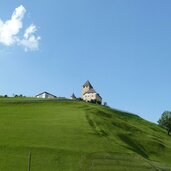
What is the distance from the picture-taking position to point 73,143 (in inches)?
2749

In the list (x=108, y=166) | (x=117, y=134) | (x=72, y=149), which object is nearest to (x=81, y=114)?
(x=117, y=134)

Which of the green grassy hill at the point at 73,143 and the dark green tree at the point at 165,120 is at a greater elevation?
the dark green tree at the point at 165,120

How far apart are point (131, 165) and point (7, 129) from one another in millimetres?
22550

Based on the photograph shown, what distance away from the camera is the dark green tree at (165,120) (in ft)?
465

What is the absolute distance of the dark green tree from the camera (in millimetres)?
141637

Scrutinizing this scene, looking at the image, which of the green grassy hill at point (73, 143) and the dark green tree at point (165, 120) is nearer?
the green grassy hill at point (73, 143)

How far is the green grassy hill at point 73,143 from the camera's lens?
6016 centimetres

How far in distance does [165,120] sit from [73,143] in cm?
Answer: 7908

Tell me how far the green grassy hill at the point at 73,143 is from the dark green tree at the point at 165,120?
42.6 m

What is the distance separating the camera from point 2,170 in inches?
2175

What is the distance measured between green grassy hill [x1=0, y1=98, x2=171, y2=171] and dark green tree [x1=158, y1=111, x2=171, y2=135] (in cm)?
4258

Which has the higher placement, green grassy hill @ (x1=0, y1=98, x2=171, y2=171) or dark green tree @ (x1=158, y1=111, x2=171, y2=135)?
dark green tree @ (x1=158, y1=111, x2=171, y2=135)

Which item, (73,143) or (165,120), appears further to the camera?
(165,120)

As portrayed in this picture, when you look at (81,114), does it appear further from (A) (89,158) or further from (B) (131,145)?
(A) (89,158)
